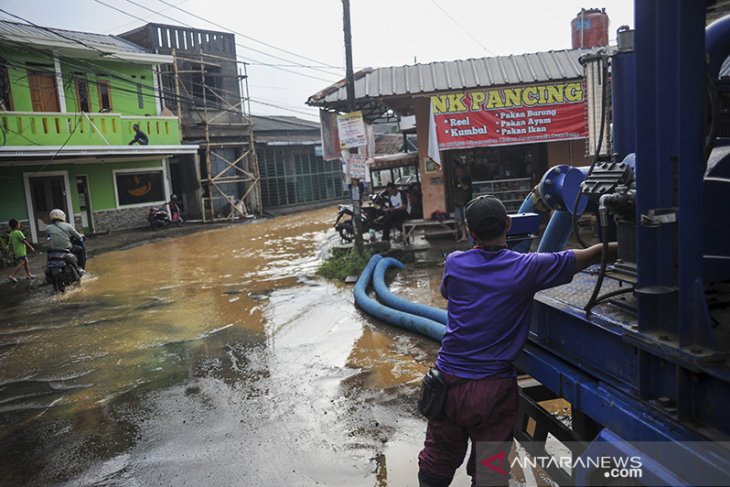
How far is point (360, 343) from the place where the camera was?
261 inches

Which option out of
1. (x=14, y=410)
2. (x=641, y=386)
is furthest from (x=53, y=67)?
(x=641, y=386)

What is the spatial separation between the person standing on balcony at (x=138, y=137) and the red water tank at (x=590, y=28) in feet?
47.6

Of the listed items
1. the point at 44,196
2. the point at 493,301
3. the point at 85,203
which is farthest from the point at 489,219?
the point at 85,203

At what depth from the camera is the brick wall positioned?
2052cm

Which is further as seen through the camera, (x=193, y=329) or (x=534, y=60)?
(x=534, y=60)

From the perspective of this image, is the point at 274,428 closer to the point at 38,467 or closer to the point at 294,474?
the point at 294,474

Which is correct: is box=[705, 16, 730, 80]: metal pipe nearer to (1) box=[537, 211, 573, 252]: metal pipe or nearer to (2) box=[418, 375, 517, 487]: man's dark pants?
(1) box=[537, 211, 573, 252]: metal pipe

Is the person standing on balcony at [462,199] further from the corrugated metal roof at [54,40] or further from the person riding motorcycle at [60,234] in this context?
the corrugated metal roof at [54,40]

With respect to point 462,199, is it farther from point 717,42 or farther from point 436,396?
point 436,396

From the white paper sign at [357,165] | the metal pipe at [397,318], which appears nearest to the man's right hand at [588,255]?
the metal pipe at [397,318]

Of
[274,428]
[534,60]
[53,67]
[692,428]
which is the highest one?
[53,67]

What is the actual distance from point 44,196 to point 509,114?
51.7 feet

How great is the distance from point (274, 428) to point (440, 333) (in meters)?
2.22

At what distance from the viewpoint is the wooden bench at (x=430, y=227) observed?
1290 cm
